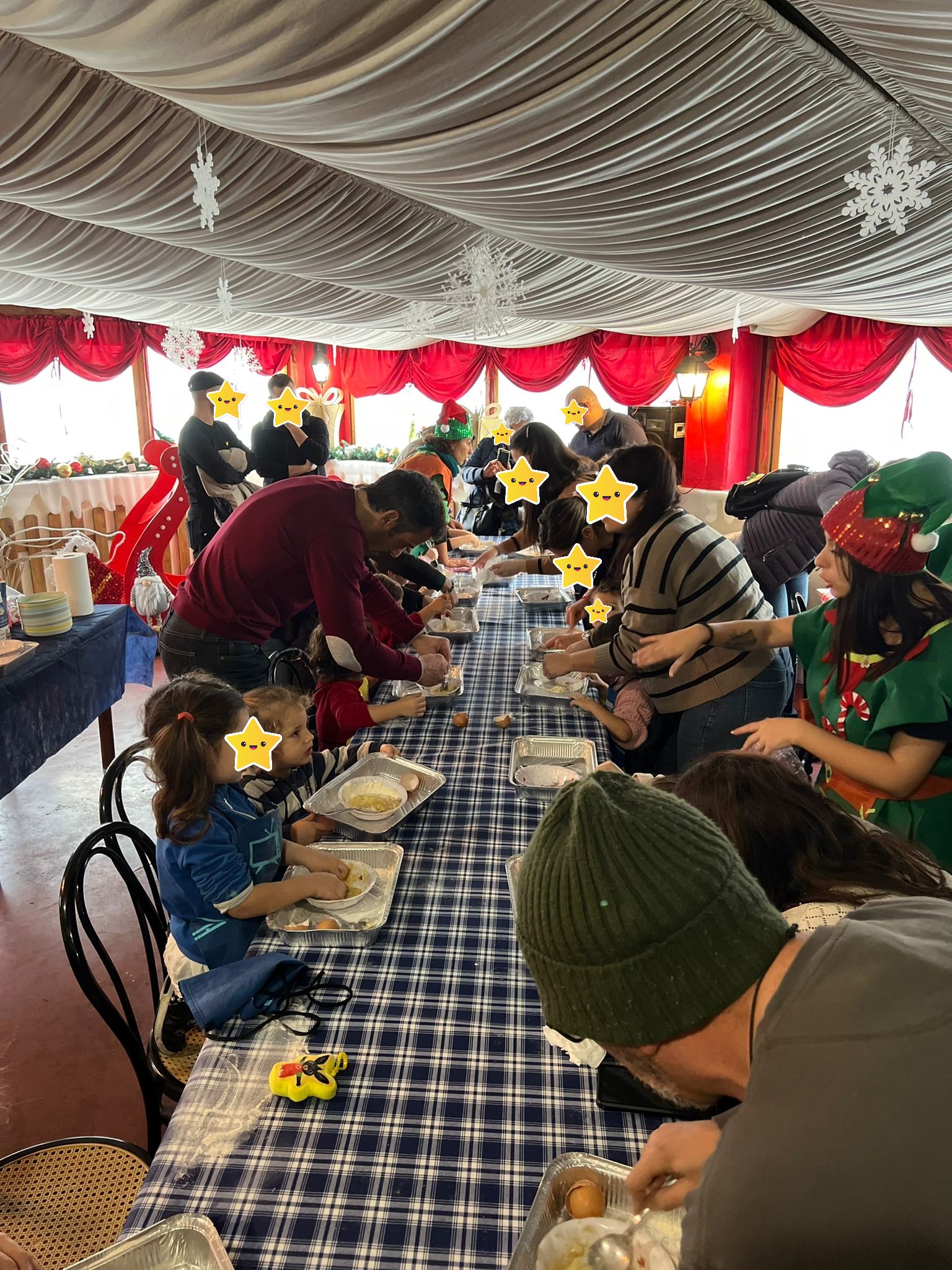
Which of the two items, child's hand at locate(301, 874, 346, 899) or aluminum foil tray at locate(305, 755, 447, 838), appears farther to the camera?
aluminum foil tray at locate(305, 755, 447, 838)

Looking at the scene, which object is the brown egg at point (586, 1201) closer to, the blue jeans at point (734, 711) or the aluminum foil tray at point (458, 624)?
the blue jeans at point (734, 711)

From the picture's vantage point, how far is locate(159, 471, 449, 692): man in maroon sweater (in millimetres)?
2188

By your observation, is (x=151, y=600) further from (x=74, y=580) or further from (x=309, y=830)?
(x=309, y=830)

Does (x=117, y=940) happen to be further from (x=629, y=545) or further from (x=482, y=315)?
(x=482, y=315)

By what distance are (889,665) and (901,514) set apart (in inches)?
11.9

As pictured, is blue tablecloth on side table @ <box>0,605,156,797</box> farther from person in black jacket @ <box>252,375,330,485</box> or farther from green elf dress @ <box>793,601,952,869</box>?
green elf dress @ <box>793,601,952,869</box>

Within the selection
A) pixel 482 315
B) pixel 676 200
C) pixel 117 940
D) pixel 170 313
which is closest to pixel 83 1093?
pixel 117 940

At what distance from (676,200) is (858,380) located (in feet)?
15.2

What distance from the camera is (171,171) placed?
153 inches

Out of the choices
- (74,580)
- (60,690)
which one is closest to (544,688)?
(60,690)

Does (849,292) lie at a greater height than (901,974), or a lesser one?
greater

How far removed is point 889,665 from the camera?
1.55m

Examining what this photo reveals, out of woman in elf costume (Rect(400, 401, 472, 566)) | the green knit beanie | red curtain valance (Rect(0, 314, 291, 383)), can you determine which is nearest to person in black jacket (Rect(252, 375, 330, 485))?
woman in elf costume (Rect(400, 401, 472, 566))

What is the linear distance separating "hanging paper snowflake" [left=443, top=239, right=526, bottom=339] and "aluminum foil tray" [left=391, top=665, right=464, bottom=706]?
3.65 meters
